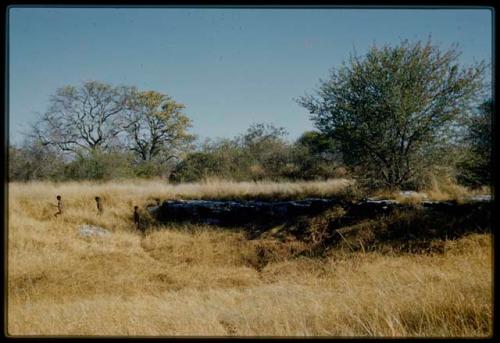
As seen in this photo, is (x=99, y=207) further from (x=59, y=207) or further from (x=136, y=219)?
(x=136, y=219)

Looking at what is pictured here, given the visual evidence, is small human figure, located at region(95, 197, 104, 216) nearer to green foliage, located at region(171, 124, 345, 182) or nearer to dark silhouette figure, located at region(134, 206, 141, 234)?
dark silhouette figure, located at region(134, 206, 141, 234)

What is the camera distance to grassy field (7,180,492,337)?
338 cm

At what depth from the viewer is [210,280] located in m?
7.80

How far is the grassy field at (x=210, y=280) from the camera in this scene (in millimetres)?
3375

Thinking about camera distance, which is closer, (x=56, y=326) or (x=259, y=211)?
(x=56, y=326)

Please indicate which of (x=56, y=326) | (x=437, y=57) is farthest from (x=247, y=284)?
(x=437, y=57)

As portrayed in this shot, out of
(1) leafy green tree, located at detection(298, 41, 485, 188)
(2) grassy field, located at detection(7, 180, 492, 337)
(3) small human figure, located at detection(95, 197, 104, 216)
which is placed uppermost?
(1) leafy green tree, located at detection(298, 41, 485, 188)

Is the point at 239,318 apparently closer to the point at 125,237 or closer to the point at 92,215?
the point at 125,237

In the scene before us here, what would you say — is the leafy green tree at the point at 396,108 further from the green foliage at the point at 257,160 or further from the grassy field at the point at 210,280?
the green foliage at the point at 257,160

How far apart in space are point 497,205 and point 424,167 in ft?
36.4

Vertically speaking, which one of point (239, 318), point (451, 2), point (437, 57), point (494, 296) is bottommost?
point (239, 318)

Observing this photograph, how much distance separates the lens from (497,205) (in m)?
1.91

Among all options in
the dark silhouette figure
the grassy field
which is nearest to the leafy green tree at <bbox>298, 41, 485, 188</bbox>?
the grassy field

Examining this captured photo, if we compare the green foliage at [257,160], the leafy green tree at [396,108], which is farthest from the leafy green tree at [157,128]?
the leafy green tree at [396,108]
